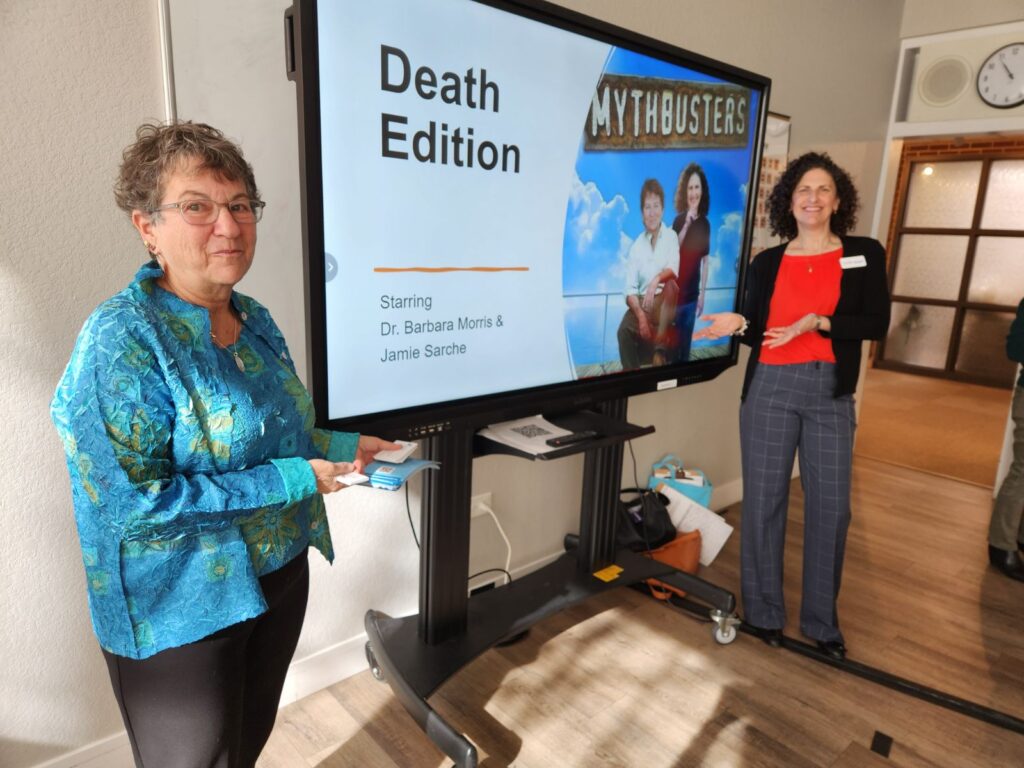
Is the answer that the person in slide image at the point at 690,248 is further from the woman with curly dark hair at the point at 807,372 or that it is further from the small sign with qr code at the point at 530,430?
the small sign with qr code at the point at 530,430

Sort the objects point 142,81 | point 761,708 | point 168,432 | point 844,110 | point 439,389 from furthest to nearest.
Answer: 1. point 844,110
2. point 761,708
3. point 439,389
4. point 142,81
5. point 168,432

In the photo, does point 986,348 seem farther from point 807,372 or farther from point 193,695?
point 193,695

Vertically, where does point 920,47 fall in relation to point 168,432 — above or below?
above

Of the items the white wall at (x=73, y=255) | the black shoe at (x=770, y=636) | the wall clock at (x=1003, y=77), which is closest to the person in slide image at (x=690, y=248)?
the black shoe at (x=770, y=636)

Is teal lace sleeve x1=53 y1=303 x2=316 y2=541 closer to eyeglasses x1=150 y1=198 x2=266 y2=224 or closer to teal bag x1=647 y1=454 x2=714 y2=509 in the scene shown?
eyeglasses x1=150 y1=198 x2=266 y2=224

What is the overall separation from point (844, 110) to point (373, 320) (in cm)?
322

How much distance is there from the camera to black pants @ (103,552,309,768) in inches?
43.2

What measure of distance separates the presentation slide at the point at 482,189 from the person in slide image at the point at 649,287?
0.02 m

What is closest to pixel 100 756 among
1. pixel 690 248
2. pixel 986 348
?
pixel 690 248

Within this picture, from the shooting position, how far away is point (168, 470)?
1031 millimetres

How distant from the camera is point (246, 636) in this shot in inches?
46.4

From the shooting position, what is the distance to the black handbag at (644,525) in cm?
277

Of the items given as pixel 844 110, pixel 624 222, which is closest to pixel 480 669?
pixel 624 222

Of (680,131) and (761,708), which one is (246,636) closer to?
(761,708)
